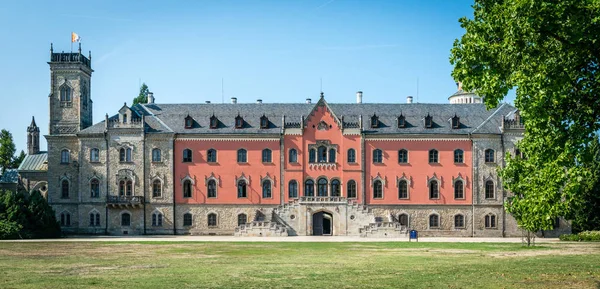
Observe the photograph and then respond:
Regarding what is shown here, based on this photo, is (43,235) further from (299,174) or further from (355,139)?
(355,139)

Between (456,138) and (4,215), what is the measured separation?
123 feet

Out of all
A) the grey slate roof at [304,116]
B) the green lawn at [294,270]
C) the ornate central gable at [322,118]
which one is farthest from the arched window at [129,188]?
the green lawn at [294,270]

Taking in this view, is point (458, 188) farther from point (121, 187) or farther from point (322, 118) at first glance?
point (121, 187)

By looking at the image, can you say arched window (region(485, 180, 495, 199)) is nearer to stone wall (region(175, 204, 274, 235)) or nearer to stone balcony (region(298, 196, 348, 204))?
stone balcony (region(298, 196, 348, 204))

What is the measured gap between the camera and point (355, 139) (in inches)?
2475

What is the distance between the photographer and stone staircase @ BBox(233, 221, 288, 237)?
58.3 m

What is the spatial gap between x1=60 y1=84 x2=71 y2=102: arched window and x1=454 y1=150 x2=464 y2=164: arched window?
35524 mm

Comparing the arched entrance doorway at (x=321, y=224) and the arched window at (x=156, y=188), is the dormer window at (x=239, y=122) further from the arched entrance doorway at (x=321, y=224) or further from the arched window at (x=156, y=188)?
the arched entrance doorway at (x=321, y=224)

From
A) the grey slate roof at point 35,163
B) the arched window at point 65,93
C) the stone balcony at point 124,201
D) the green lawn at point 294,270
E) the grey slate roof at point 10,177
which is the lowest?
the green lawn at point 294,270

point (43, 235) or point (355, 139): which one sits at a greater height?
point (355, 139)

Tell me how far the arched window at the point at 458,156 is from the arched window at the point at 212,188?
21322 mm

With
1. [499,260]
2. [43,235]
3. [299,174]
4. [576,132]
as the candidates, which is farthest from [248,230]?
[576,132]

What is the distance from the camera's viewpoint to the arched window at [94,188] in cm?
6272

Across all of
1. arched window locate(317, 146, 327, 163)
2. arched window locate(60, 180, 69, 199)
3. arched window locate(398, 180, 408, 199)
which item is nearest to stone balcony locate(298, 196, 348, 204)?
arched window locate(317, 146, 327, 163)
